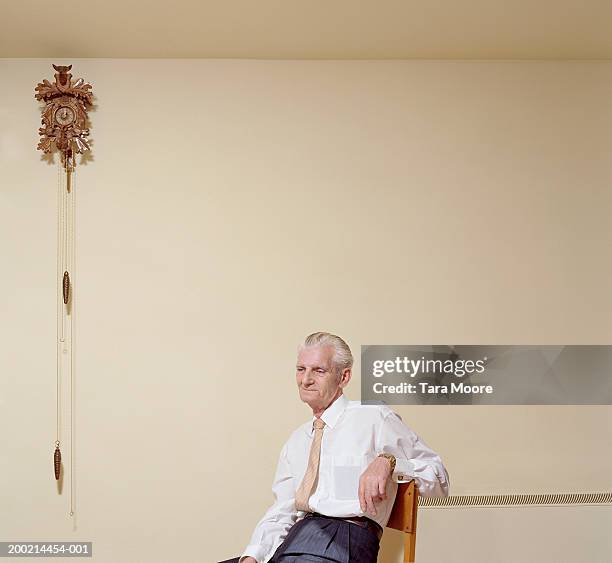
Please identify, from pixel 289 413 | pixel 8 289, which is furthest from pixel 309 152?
pixel 8 289

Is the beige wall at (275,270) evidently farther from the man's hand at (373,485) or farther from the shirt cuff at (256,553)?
the man's hand at (373,485)

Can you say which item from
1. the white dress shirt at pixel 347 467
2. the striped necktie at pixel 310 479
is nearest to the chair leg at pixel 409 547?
the white dress shirt at pixel 347 467

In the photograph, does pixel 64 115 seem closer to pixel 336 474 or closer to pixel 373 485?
pixel 336 474

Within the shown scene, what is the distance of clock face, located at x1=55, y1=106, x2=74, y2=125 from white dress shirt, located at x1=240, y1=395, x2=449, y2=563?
1891 millimetres

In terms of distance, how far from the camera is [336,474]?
8.65ft

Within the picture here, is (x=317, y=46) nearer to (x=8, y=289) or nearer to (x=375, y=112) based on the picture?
(x=375, y=112)

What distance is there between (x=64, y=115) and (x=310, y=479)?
2.09m

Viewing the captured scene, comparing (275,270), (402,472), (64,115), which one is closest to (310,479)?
(402,472)

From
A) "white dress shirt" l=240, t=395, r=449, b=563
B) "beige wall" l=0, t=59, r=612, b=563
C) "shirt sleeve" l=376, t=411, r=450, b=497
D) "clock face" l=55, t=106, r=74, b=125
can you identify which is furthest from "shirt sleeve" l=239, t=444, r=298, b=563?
"clock face" l=55, t=106, r=74, b=125

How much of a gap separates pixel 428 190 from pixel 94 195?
5.06ft

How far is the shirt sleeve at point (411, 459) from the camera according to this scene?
255 centimetres

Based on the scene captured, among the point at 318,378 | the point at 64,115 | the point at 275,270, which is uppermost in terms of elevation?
the point at 64,115

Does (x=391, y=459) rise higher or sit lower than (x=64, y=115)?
lower

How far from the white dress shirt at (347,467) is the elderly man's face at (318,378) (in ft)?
0.15
